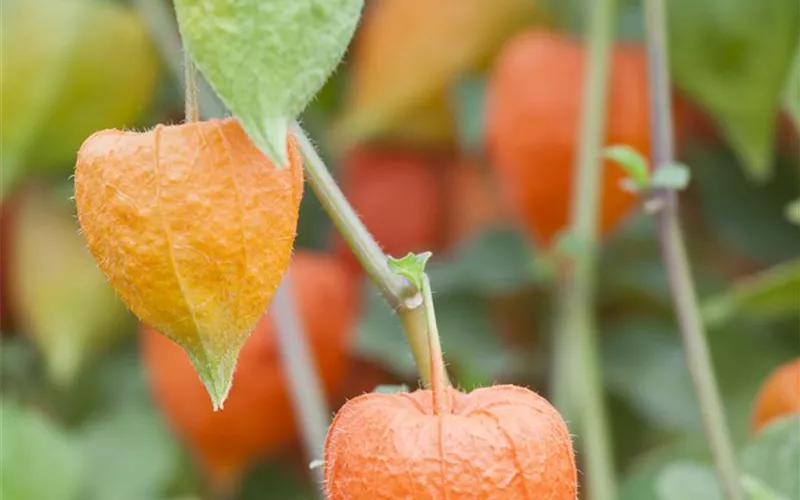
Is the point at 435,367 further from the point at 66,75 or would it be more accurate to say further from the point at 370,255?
the point at 66,75

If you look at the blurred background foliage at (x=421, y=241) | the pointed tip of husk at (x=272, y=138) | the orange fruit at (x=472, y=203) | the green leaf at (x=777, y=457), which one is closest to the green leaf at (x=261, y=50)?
the pointed tip of husk at (x=272, y=138)

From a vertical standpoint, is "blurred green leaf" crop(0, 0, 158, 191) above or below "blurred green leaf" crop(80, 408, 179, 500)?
above

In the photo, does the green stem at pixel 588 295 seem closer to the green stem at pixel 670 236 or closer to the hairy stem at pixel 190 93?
the green stem at pixel 670 236

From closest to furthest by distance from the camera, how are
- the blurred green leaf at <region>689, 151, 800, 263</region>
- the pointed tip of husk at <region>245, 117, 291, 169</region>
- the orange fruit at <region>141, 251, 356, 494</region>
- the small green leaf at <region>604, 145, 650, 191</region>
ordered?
the pointed tip of husk at <region>245, 117, 291, 169</region>, the small green leaf at <region>604, 145, 650, 191</region>, the orange fruit at <region>141, 251, 356, 494</region>, the blurred green leaf at <region>689, 151, 800, 263</region>

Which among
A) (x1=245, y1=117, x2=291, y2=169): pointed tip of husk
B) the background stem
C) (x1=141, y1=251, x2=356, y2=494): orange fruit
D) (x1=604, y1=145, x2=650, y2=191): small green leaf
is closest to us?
(x1=245, y1=117, x2=291, y2=169): pointed tip of husk

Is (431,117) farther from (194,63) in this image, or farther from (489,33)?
(194,63)

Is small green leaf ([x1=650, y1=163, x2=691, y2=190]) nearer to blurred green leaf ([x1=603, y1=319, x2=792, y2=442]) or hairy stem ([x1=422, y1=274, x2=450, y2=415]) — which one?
hairy stem ([x1=422, y1=274, x2=450, y2=415])

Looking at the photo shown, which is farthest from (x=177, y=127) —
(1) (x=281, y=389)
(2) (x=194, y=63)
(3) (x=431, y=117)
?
(3) (x=431, y=117)

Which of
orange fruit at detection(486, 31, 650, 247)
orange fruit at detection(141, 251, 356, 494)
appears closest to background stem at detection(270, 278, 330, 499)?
orange fruit at detection(141, 251, 356, 494)
